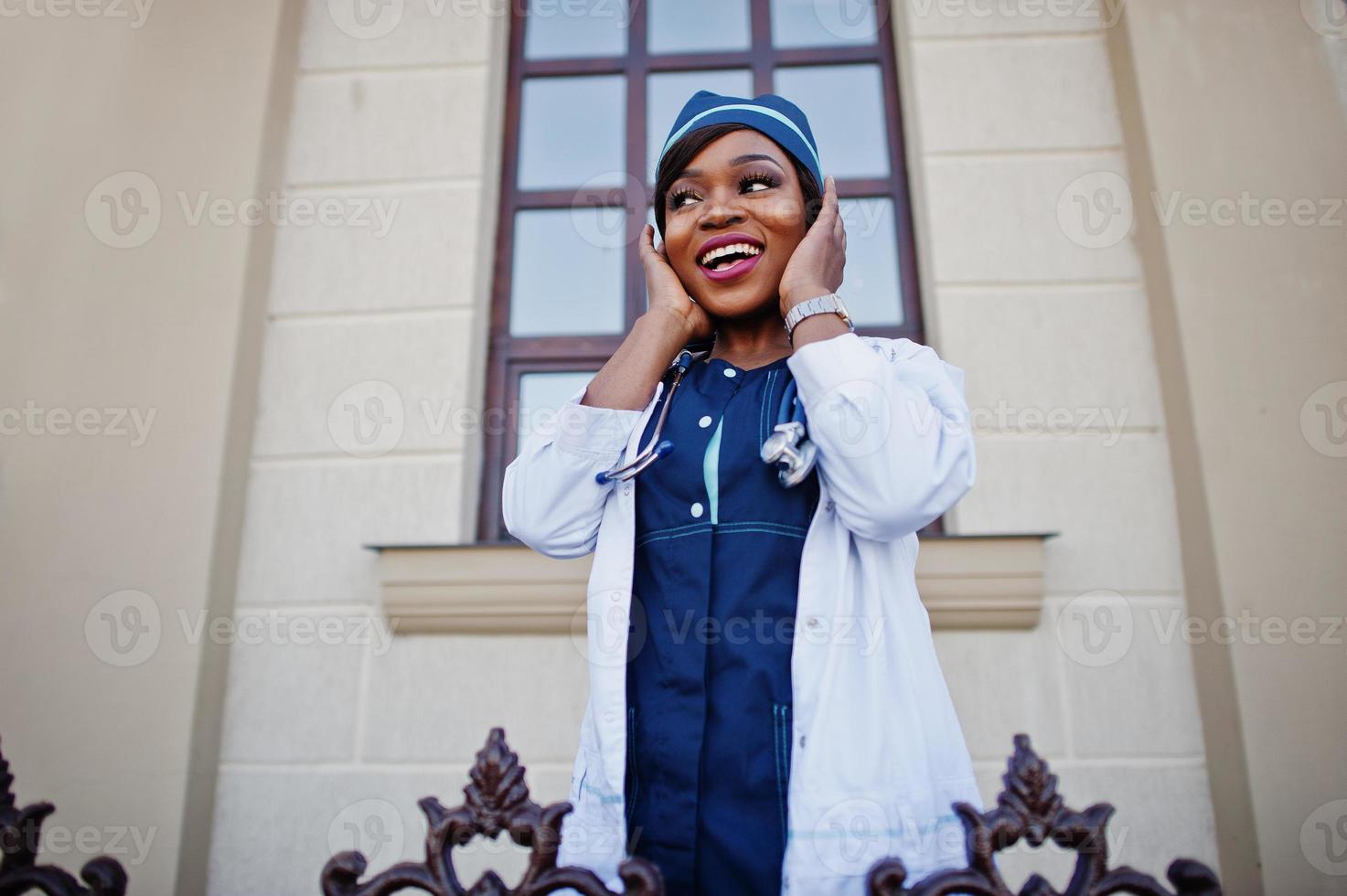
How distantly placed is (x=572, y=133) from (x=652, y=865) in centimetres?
280

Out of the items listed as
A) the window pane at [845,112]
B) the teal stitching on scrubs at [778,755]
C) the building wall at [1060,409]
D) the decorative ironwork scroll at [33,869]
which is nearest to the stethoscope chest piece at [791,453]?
the teal stitching on scrubs at [778,755]

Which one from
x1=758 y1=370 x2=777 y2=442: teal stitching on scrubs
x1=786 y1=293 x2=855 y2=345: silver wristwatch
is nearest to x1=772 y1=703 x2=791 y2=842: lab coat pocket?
x1=758 y1=370 x2=777 y2=442: teal stitching on scrubs

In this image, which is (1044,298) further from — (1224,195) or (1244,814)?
(1244,814)

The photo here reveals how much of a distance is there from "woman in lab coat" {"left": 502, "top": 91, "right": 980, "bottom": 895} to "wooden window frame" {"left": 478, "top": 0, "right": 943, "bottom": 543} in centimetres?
143

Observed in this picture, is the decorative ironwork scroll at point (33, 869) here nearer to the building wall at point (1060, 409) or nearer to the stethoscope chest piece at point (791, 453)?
the stethoscope chest piece at point (791, 453)

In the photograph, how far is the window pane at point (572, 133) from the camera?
3102mm

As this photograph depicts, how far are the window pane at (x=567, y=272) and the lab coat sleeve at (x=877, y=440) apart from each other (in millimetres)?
1801

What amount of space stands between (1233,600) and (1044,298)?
101cm

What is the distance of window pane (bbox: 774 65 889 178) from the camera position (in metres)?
3.04

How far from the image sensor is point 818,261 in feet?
4.42

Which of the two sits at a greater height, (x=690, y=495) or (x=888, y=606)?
(x=690, y=495)

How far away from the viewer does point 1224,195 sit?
255cm

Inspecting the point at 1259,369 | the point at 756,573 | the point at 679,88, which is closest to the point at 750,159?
the point at 756,573

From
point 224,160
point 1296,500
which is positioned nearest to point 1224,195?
point 1296,500
